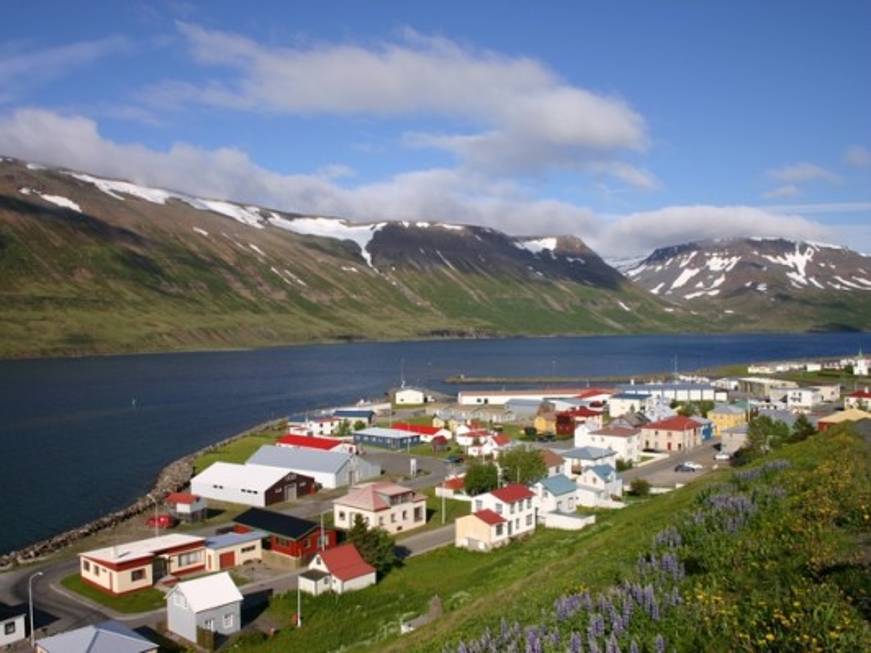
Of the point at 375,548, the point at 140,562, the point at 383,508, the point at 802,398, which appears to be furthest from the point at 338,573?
the point at 802,398

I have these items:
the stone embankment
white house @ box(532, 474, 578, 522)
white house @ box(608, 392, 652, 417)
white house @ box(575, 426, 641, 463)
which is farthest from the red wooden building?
white house @ box(608, 392, 652, 417)

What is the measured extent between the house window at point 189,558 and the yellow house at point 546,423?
40172 millimetres

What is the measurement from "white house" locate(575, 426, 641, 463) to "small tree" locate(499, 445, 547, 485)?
1222 cm

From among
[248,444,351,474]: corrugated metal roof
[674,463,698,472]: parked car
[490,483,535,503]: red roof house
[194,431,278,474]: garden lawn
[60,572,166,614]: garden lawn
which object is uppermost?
[490,483,535,503]: red roof house

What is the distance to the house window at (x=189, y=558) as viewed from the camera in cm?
3032

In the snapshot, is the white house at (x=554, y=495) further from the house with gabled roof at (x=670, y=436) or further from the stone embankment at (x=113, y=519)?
the stone embankment at (x=113, y=519)

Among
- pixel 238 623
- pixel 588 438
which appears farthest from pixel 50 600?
pixel 588 438

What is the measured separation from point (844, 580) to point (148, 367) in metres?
131

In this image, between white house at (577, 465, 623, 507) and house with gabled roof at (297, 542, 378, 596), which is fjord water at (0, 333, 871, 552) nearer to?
house with gabled roof at (297, 542, 378, 596)

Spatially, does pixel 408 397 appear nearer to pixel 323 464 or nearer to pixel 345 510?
pixel 323 464

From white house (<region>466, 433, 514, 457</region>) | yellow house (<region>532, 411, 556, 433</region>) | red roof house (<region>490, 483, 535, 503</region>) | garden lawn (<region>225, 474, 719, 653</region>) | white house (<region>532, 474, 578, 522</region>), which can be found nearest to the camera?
garden lawn (<region>225, 474, 719, 653</region>)

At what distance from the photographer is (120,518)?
3988 cm

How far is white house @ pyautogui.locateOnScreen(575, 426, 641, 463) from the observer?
54.6 metres

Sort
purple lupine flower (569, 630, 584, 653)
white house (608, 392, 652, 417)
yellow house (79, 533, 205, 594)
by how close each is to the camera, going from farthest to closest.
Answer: white house (608, 392, 652, 417) < yellow house (79, 533, 205, 594) < purple lupine flower (569, 630, 584, 653)
